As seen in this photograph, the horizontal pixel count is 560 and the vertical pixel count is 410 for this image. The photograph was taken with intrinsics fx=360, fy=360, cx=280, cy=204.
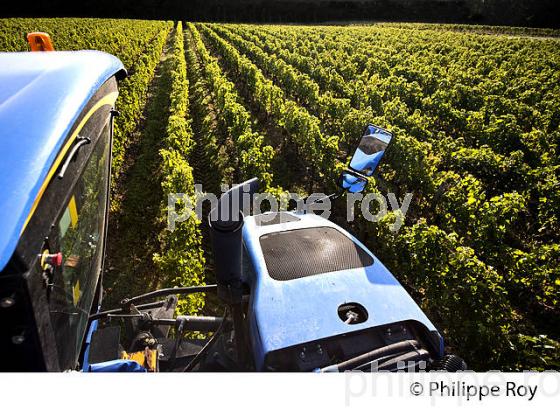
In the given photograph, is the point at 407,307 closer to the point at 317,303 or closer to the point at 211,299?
the point at 317,303

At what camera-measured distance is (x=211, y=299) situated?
555 centimetres

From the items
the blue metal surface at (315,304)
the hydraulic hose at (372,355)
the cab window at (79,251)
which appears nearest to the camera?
the cab window at (79,251)

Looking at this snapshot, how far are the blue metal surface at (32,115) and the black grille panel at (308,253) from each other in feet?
5.03

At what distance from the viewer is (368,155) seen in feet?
9.04

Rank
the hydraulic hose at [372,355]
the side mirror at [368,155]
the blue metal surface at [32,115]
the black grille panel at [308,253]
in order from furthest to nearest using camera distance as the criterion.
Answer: the side mirror at [368,155]
the black grille panel at [308,253]
the hydraulic hose at [372,355]
the blue metal surface at [32,115]

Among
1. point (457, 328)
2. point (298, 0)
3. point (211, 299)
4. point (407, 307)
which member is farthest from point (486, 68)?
point (298, 0)

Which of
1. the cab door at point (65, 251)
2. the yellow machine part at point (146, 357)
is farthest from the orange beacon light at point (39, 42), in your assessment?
the yellow machine part at point (146, 357)

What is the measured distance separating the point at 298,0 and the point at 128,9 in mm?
27919

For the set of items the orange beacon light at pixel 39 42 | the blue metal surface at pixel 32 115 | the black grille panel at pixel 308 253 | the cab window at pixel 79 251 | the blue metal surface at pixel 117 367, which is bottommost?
Answer: the black grille panel at pixel 308 253

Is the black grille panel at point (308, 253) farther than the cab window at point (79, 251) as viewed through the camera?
Yes

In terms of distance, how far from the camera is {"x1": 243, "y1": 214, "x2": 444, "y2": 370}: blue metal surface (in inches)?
76.8

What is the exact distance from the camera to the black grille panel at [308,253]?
243 centimetres

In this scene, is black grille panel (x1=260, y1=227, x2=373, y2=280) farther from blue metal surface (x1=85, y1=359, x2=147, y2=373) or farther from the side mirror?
blue metal surface (x1=85, y1=359, x2=147, y2=373)

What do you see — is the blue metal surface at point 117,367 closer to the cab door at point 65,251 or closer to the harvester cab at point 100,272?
the harvester cab at point 100,272
